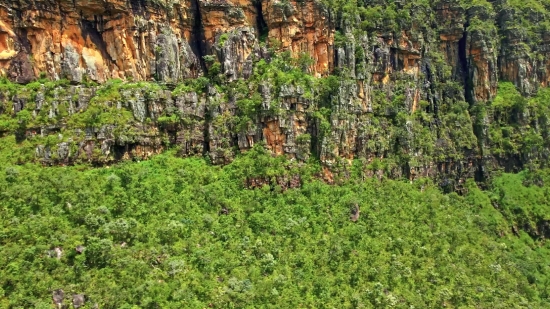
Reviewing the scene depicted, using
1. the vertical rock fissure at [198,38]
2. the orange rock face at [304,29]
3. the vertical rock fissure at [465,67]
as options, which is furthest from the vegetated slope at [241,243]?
the vertical rock fissure at [465,67]

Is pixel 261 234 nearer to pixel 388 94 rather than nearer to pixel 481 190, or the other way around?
pixel 388 94

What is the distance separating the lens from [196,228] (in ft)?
104

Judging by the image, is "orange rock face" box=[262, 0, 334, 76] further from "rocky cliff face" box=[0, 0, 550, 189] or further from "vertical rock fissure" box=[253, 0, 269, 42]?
"vertical rock fissure" box=[253, 0, 269, 42]

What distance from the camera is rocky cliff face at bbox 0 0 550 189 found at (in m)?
34.5

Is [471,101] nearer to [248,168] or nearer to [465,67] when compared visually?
[465,67]

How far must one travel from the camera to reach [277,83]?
41156 millimetres

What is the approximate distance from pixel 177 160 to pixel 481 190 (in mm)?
42332

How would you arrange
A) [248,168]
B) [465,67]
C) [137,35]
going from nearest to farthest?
[248,168]
[137,35]
[465,67]

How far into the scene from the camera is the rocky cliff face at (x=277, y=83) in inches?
1359

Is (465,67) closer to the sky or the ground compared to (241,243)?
closer to the sky

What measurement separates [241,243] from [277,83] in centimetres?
1699

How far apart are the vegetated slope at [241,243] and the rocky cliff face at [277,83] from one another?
2.86 metres

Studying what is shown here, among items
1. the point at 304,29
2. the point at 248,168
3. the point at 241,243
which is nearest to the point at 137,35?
the point at 248,168

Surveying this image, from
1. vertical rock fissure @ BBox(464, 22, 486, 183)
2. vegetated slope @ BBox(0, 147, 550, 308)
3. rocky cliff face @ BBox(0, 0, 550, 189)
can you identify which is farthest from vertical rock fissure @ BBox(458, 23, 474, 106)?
vegetated slope @ BBox(0, 147, 550, 308)
